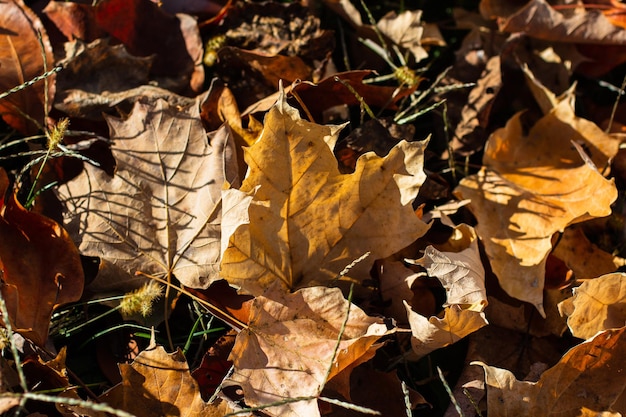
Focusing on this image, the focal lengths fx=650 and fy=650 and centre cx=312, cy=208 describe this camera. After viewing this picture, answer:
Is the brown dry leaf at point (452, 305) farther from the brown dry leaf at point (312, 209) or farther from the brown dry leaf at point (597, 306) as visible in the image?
the brown dry leaf at point (597, 306)

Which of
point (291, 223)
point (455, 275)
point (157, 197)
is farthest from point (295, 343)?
point (157, 197)

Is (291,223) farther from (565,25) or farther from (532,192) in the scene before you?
(565,25)

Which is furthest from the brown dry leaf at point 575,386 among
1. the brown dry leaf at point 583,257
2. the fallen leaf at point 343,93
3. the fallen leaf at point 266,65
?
the fallen leaf at point 266,65

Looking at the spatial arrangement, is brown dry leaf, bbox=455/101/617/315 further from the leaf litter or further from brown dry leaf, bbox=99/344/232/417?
brown dry leaf, bbox=99/344/232/417

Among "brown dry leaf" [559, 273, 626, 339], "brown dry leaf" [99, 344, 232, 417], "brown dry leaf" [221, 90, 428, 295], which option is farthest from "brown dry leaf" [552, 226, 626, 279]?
"brown dry leaf" [99, 344, 232, 417]

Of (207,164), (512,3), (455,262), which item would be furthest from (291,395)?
(512,3)

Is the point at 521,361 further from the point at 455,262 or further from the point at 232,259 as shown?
the point at 232,259
